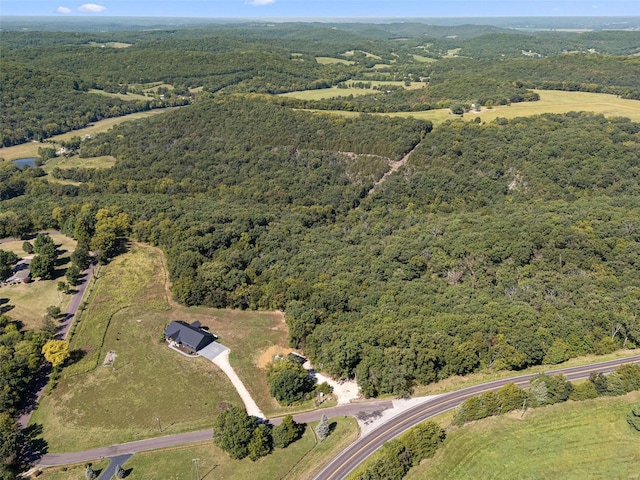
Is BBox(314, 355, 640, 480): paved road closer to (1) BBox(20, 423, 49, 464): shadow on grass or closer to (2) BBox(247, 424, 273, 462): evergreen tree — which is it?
(2) BBox(247, 424, 273, 462): evergreen tree

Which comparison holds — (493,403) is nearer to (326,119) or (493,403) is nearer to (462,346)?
(462,346)

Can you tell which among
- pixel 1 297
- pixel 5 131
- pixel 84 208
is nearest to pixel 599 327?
pixel 1 297

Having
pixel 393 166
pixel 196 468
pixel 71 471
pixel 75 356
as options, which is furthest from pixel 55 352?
pixel 393 166

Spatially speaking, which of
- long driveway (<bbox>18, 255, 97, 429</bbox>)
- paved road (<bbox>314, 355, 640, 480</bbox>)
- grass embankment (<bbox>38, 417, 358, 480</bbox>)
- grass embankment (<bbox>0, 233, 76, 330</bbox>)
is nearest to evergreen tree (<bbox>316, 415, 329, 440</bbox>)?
grass embankment (<bbox>38, 417, 358, 480</bbox>)

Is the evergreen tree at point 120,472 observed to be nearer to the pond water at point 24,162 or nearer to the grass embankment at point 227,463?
the grass embankment at point 227,463

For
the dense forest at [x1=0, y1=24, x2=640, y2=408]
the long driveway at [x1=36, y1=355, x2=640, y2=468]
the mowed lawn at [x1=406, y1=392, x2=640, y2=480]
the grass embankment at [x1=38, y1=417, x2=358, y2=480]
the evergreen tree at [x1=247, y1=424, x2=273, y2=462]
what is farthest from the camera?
the dense forest at [x1=0, y1=24, x2=640, y2=408]

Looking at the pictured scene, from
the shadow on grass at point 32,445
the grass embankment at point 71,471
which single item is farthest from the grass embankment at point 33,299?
the grass embankment at point 71,471

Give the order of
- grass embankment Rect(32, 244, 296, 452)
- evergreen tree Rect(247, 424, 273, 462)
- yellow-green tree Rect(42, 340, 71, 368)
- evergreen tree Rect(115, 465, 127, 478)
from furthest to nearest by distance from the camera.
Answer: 1. yellow-green tree Rect(42, 340, 71, 368)
2. grass embankment Rect(32, 244, 296, 452)
3. evergreen tree Rect(247, 424, 273, 462)
4. evergreen tree Rect(115, 465, 127, 478)
